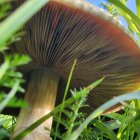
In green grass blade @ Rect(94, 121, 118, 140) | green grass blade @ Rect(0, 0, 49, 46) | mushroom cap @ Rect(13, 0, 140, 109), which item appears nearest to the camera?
green grass blade @ Rect(0, 0, 49, 46)

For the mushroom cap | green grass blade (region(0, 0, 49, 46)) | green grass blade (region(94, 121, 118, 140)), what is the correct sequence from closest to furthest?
green grass blade (region(0, 0, 49, 46)) → the mushroom cap → green grass blade (region(94, 121, 118, 140))

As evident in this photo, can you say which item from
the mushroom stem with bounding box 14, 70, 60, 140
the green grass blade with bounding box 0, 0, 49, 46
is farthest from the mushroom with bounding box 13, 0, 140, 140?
the green grass blade with bounding box 0, 0, 49, 46

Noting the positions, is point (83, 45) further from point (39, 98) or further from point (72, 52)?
point (39, 98)

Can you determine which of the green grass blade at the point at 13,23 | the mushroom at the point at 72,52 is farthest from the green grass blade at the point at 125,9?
the green grass blade at the point at 13,23

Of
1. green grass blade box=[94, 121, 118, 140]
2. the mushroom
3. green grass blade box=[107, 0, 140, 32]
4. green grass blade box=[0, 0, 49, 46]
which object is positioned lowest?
green grass blade box=[94, 121, 118, 140]

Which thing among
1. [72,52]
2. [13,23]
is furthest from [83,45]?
[13,23]

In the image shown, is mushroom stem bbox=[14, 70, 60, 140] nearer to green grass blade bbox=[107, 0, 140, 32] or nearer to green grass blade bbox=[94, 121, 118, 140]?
green grass blade bbox=[94, 121, 118, 140]
